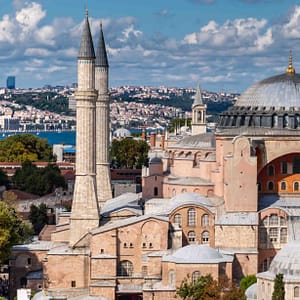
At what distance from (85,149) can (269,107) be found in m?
7.20

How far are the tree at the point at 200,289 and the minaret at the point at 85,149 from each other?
6.29 metres

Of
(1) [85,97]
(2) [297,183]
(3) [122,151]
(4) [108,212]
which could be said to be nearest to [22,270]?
(4) [108,212]

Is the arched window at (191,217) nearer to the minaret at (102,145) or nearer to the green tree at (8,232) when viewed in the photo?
the green tree at (8,232)

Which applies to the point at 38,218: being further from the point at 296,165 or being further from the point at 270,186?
the point at 296,165

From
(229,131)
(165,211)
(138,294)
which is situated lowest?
(138,294)

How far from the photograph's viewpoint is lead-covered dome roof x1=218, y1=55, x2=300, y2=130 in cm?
4434

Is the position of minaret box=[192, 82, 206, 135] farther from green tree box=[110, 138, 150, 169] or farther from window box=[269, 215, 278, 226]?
window box=[269, 215, 278, 226]

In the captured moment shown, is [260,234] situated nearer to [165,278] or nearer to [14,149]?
[165,278]

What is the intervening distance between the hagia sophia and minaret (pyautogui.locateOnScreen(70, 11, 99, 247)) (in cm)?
4

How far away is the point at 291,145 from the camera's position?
44219mm

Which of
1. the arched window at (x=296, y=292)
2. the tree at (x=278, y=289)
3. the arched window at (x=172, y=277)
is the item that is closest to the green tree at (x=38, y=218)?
the arched window at (x=172, y=277)

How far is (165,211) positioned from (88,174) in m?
3.22

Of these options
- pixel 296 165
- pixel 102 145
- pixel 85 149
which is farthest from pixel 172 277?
pixel 102 145

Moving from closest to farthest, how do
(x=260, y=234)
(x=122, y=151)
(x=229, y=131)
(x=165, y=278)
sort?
(x=165, y=278), (x=260, y=234), (x=229, y=131), (x=122, y=151)
